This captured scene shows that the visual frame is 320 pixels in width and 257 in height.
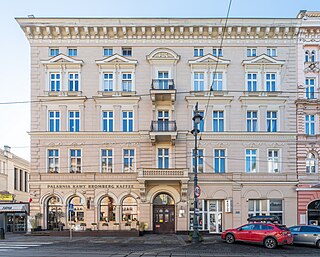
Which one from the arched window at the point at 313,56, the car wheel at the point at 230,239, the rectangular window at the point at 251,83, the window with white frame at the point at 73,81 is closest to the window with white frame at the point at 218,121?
the rectangular window at the point at 251,83

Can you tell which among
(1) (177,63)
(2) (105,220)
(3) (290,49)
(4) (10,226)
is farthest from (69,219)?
(3) (290,49)

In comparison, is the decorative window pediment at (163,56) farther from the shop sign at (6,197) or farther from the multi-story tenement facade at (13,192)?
the shop sign at (6,197)

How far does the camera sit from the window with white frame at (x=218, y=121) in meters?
35.9

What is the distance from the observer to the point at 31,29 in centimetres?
3566

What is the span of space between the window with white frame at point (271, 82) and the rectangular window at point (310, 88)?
108 inches

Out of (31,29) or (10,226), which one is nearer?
(31,29)

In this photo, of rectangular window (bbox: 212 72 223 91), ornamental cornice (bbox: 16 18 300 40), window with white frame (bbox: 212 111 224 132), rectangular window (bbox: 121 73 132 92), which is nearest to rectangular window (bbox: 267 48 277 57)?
ornamental cornice (bbox: 16 18 300 40)

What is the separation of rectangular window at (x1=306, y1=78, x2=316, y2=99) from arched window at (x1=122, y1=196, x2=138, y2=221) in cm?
1720

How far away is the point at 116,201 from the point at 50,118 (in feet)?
29.2

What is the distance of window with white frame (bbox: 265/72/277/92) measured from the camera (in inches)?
1422

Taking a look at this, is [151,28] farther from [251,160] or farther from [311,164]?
[311,164]

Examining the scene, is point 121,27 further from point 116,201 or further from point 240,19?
point 116,201

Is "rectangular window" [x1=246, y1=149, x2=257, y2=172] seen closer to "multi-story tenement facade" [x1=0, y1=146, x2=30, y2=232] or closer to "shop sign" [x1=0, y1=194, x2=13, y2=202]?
"multi-story tenement facade" [x1=0, y1=146, x2=30, y2=232]

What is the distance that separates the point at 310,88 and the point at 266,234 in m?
16.6
